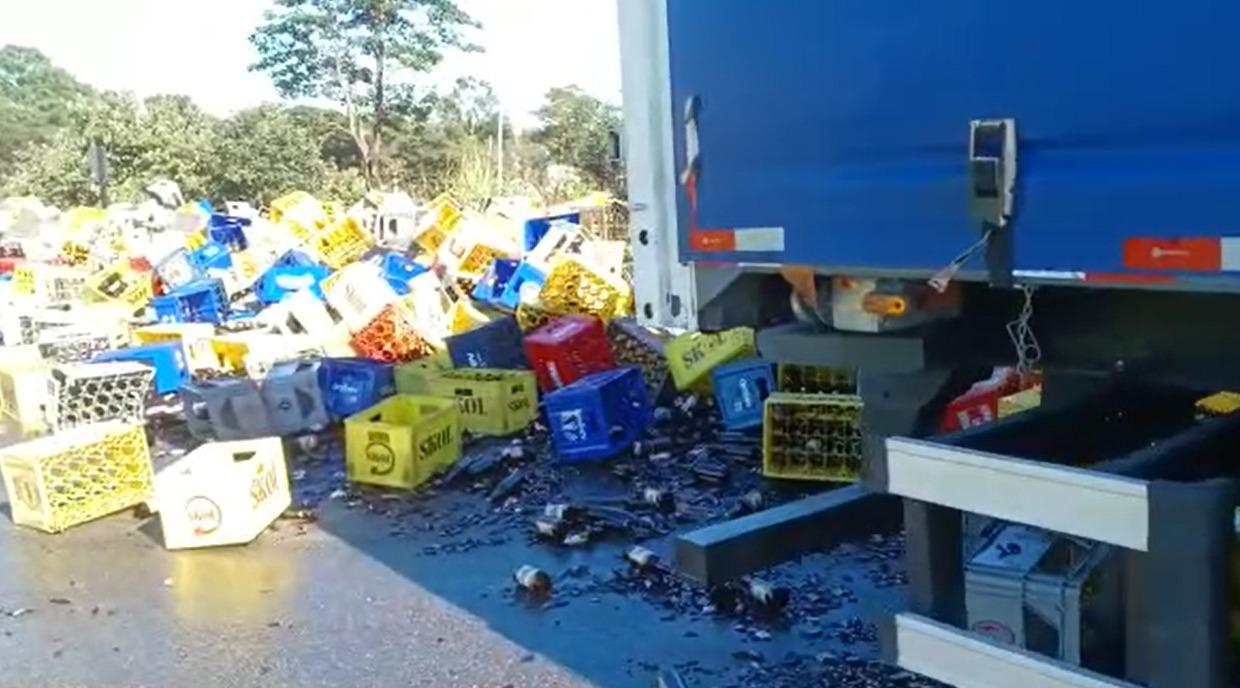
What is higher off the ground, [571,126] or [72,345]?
[571,126]

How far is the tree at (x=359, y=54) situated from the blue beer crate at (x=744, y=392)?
2800 cm

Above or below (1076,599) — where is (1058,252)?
above

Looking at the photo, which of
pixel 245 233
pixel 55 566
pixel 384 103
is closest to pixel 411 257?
pixel 245 233

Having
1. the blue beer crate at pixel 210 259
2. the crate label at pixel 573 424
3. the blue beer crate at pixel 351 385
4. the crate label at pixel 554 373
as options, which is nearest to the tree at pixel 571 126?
the blue beer crate at pixel 210 259

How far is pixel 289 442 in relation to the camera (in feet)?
29.6

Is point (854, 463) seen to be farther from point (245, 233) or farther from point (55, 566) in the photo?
point (245, 233)

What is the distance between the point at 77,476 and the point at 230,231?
11.9m

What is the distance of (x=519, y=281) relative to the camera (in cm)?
1146

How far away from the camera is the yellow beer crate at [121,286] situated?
1465cm

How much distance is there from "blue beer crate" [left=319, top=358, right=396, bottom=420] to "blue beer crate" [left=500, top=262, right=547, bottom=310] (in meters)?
1.99

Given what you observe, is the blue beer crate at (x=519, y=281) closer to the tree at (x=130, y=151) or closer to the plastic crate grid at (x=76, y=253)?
the plastic crate grid at (x=76, y=253)

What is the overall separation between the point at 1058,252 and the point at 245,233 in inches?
663

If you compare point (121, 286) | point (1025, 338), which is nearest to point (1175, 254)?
point (1025, 338)

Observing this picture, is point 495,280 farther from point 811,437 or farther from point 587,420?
point 811,437
